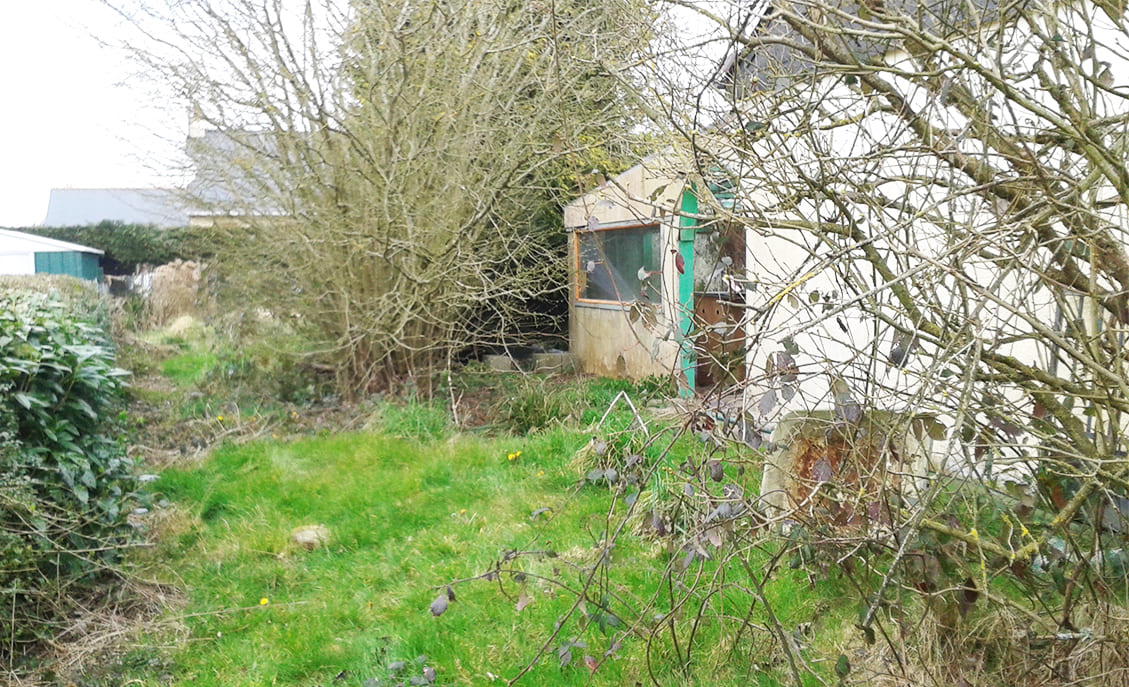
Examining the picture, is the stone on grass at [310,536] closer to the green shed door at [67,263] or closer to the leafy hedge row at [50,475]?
the leafy hedge row at [50,475]

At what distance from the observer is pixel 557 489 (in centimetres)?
661

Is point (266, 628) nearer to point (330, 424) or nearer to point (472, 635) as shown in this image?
point (472, 635)

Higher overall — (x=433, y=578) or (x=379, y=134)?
(x=379, y=134)

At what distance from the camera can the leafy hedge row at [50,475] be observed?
3918mm

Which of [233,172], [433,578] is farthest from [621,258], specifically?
[433,578]

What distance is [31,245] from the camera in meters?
26.3

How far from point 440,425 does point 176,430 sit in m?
2.74

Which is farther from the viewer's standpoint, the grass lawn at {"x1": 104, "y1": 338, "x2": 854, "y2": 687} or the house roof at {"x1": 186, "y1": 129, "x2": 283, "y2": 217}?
the house roof at {"x1": 186, "y1": 129, "x2": 283, "y2": 217}

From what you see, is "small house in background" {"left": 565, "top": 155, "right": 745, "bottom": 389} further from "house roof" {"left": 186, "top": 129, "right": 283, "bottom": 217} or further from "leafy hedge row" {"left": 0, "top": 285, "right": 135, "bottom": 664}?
"leafy hedge row" {"left": 0, "top": 285, "right": 135, "bottom": 664}

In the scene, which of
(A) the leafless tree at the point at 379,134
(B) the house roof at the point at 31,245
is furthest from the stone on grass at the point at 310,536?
(B) the house roof at the point at 31,245

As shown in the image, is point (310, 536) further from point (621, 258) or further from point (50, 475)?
point (621, 258)

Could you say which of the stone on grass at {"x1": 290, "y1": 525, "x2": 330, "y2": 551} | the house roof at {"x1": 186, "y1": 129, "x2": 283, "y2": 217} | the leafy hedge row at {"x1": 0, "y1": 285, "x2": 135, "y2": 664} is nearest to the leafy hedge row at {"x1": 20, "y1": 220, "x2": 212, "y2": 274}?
the house roof at {"x1": 186, "y1": 129, "x2": 283, "y2": 217}

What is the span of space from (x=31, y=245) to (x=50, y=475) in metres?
25.8

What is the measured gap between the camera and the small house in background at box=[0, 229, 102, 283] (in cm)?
2492
